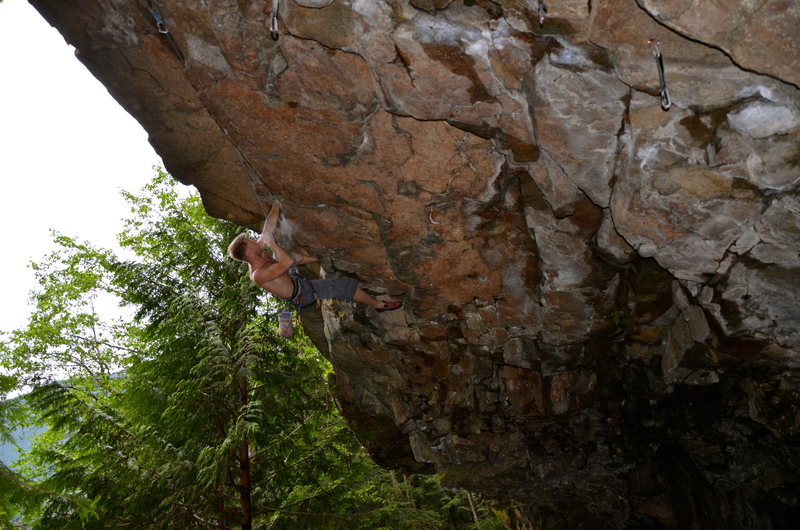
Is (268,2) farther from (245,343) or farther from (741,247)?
(245,343)

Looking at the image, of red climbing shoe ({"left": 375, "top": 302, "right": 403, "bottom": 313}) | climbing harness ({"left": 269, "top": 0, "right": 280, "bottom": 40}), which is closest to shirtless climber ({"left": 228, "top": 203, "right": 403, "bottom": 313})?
red climbing shoe ({"left": 375, "top": 302, "right": 403, "bottom": 313})

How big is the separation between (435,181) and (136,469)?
611 cm

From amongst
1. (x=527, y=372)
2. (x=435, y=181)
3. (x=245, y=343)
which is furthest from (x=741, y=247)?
(x=245, y=343)

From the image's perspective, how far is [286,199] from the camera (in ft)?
16.6

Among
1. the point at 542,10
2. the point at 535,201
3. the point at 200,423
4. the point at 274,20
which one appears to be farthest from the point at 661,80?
the point at 200,423

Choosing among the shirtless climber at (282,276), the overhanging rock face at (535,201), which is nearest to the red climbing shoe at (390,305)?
the shirtless climber at (282,276)

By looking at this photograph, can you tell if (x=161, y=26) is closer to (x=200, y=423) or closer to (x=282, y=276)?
(x=282, y=276)

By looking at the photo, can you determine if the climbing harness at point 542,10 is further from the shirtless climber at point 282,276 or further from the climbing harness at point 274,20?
the shirtless climber at point 282,276

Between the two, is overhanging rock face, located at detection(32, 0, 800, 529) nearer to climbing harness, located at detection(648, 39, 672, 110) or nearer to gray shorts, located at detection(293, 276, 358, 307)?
climbing harness, located at detection(648, 39, 672, 110)

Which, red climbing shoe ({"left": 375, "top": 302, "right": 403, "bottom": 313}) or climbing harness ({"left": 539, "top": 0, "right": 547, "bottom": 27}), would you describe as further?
red climbing shoe ({"left": 375, "top": 302, "right": 403, "bottom": 313})

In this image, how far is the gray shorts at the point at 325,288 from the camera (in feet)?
17.9

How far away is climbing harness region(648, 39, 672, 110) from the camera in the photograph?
3158mm

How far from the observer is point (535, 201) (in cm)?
485

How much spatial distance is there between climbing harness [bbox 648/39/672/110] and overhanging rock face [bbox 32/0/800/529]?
0.05 m
